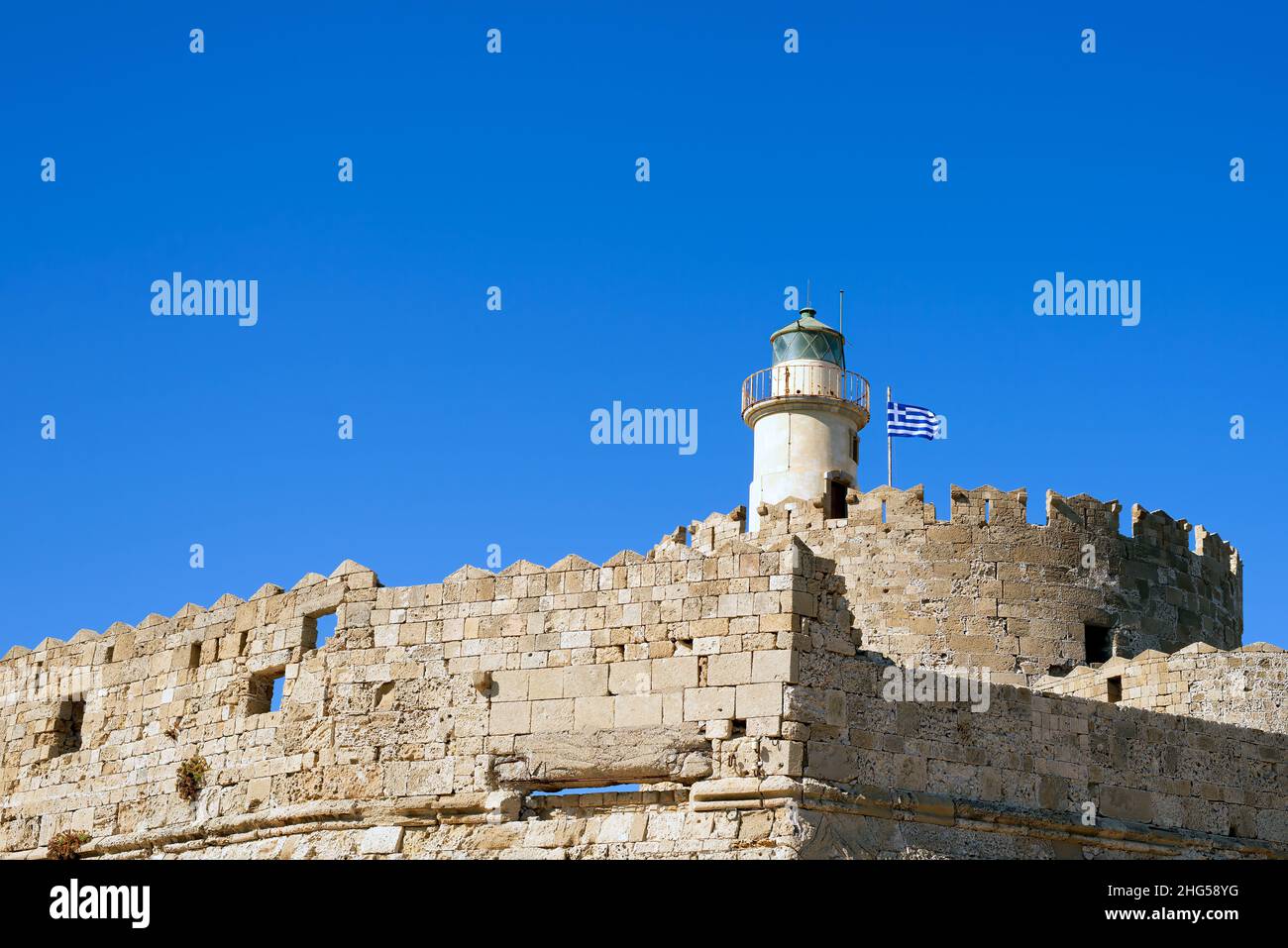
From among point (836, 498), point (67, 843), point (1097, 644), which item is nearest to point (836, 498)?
point (836, 498)

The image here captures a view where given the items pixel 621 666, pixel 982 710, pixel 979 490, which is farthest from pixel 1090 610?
pixel 621 666

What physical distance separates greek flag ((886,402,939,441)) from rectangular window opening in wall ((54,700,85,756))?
464 inches

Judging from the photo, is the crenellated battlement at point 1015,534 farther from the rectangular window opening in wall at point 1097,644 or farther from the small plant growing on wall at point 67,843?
the small plant growing on wall at point 67,843

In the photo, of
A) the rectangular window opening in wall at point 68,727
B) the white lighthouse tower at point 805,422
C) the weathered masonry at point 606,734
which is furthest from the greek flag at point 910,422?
the rectangular window opening in wall at point 68,727

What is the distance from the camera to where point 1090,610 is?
2275cm

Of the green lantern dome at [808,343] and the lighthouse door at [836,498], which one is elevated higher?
the green lantern dome at [808,343]

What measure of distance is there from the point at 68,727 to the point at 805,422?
11413 millimetres

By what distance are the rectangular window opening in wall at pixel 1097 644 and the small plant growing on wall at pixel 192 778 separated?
1062cm

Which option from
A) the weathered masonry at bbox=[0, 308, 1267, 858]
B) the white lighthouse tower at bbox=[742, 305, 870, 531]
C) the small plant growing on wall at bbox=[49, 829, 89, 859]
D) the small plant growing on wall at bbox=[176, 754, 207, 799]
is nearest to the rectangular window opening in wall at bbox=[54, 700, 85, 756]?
the weathered masonry at bbox=[0, 308, 1267, 858]

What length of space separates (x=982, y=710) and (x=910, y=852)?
1395 millimetres

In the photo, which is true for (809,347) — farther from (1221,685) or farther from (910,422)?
(1221,685)

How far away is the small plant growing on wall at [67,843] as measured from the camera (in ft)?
58.5

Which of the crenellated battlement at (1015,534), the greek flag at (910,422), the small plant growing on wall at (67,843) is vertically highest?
the greek flag at (910,422)
